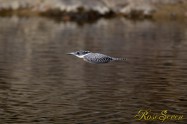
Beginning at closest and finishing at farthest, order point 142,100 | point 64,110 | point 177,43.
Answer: point 64,110 < point 142,100 < point 177,43

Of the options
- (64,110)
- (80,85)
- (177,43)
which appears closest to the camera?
(64,110)

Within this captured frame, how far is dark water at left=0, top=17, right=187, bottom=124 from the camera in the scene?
23.4 m

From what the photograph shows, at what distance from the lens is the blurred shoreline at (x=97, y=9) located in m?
72.8

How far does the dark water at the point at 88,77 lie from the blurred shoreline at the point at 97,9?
16327 mm

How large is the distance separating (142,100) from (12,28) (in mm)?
33594

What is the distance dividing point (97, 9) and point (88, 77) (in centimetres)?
4277

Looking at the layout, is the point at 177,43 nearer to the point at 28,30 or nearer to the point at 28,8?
the point at 28,30

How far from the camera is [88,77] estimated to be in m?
31.4

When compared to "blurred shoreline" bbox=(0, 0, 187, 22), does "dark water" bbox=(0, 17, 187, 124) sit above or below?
below

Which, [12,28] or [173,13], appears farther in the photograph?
[173,13]

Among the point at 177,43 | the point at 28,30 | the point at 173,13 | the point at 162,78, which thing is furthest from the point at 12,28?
the point at 162,78

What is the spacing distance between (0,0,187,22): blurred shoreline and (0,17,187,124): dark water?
16327 millimetres

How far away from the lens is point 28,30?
5681 centimetres

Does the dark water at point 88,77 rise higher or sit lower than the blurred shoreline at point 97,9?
lower
